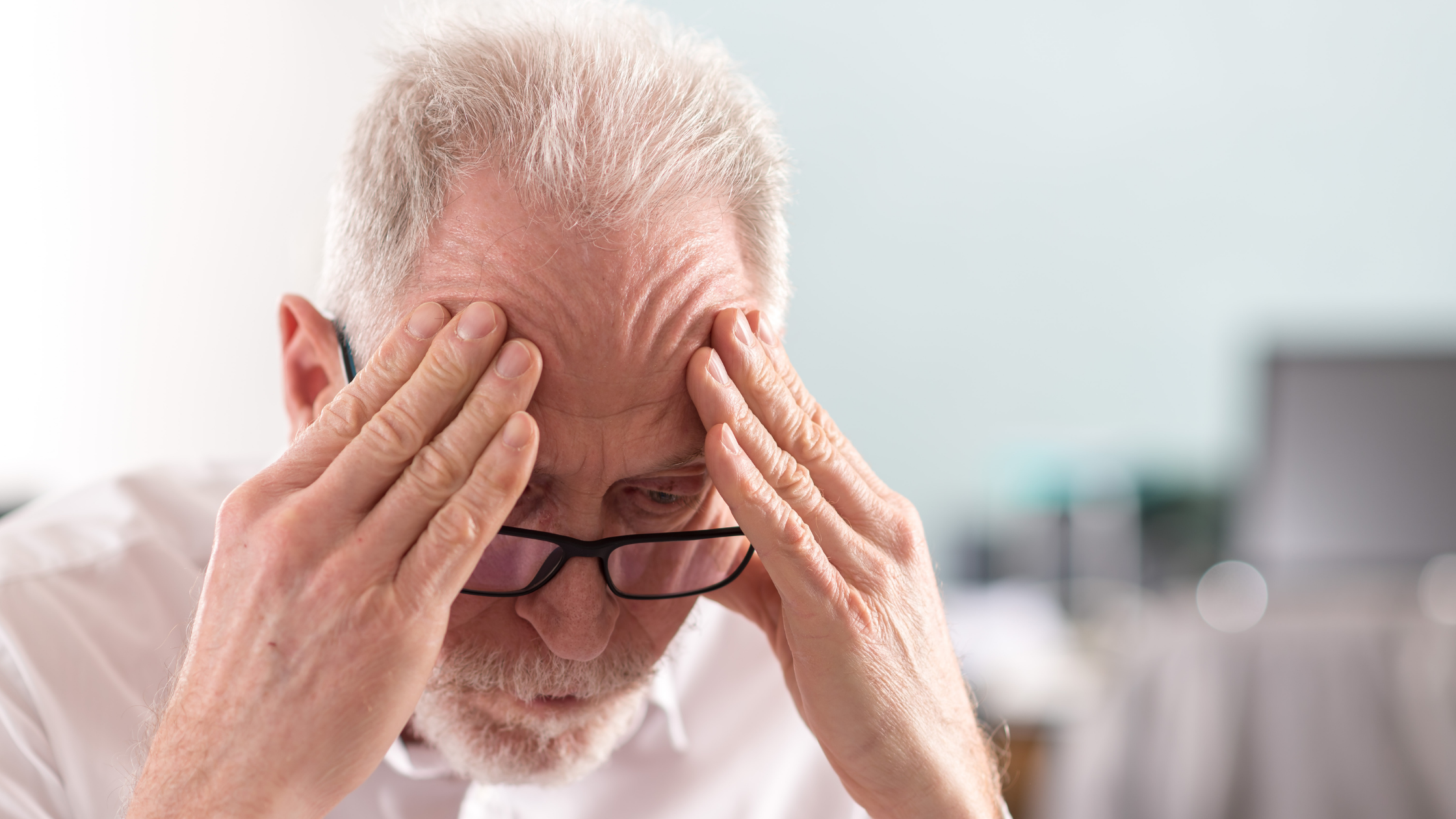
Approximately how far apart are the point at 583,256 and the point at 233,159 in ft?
11.0

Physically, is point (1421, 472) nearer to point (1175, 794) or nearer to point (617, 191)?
point (1175, 794)

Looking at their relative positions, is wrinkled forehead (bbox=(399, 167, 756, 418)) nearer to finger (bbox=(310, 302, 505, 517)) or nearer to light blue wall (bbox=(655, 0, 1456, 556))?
finger (bbox=(310, 302, 505, 517))

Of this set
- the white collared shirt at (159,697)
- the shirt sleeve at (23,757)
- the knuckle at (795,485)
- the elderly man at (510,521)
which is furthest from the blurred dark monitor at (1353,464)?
the shirt sleeve at (23,757)

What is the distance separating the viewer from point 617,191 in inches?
38.5

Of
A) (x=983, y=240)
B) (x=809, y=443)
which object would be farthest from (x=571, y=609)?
(x=983, y=240)

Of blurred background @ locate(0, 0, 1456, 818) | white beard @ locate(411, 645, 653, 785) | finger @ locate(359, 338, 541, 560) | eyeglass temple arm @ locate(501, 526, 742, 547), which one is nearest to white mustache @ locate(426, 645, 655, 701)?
white beard @ locate(411, 645, 653, 785)

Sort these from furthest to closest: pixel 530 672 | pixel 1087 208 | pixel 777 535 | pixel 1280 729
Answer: pixel 1087 208 → pixel 1280 729 → pixel 530 672 → pixel 777 535

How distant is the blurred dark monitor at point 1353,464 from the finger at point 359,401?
2.72m

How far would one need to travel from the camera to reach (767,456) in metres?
0.95

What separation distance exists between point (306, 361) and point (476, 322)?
36 centimetres

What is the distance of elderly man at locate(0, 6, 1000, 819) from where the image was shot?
0.84 meters

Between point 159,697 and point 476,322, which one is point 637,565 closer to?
point 476,322

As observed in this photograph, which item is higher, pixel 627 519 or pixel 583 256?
pixel 583 256

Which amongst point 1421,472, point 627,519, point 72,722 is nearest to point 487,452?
point 627,519
